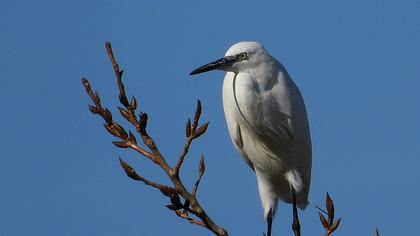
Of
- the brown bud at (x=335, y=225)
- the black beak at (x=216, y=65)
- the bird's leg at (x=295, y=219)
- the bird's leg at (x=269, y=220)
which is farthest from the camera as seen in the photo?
the bird's leg at (x=269, y=220)

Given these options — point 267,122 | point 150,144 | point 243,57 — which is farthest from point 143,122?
point 267,122

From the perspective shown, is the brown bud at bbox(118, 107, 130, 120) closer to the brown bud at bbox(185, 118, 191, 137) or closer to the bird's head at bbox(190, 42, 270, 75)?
the brown bud at bbox(185, 118, 191, 137)

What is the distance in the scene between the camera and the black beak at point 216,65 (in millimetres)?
5820

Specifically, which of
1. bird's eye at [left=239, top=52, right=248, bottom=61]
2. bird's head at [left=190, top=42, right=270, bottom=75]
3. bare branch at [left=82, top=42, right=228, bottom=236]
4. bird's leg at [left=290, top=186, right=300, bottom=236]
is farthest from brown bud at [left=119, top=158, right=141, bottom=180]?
bird's leg at [left=290, top=186, right=300, bottom=236]

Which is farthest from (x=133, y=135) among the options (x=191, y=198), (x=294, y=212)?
(x=294, y=212)

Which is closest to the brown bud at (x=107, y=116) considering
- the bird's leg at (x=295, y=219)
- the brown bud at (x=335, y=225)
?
the brown bud at (x=335, y=225)

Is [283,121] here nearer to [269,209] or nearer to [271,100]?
[271,100]

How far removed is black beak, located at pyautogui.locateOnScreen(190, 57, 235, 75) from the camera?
582 centimetres

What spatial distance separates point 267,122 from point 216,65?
0.90 meters

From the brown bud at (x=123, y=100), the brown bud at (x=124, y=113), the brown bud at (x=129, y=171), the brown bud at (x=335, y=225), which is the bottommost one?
the brown bud at (x=335, y=225)

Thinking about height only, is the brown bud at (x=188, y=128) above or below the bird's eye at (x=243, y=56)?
below

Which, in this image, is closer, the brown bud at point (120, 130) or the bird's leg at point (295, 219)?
the brown bud at point (120, 130)

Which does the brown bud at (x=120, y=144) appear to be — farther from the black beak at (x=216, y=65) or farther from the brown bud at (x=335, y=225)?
the black beak at (x=216, y=65)

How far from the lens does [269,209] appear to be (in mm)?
7359
